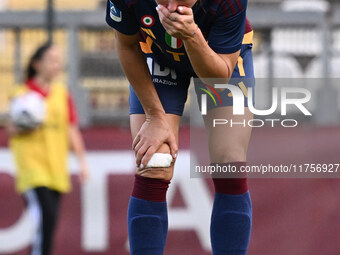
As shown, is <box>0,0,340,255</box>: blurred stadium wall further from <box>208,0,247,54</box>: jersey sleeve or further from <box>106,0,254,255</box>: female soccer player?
<box>208,0,247,54</box>: jersey sleeve

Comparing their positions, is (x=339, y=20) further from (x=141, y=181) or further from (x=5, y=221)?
(x=141, y=181)

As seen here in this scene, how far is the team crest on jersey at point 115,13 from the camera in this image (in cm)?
256

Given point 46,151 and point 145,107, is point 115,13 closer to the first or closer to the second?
point 145,107

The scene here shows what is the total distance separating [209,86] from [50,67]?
8.59 ft

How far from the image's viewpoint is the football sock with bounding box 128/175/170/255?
2539mm

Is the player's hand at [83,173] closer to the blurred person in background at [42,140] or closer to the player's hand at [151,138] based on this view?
the blurred person in background at [42,140]

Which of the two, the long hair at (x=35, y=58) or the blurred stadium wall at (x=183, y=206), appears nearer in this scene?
the long hair at (x=35, y=58)

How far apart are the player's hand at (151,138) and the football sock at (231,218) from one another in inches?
9.7

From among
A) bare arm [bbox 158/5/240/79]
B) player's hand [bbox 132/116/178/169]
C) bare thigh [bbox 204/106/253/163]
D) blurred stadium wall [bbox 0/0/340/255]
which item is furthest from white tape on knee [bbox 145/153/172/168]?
blurred stadium wall [bbox 0/0/340/255]

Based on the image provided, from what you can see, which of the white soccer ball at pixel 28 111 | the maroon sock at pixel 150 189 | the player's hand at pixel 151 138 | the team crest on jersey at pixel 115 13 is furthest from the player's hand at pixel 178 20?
the white soccer ball at pixel 28 111

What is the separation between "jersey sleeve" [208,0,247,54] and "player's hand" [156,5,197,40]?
0.21 m

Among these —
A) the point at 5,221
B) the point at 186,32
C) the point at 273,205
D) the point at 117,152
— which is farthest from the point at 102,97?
the point at 186,32

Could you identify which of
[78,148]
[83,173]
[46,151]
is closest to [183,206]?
[83,173]

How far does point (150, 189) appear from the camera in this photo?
8.46 feet
